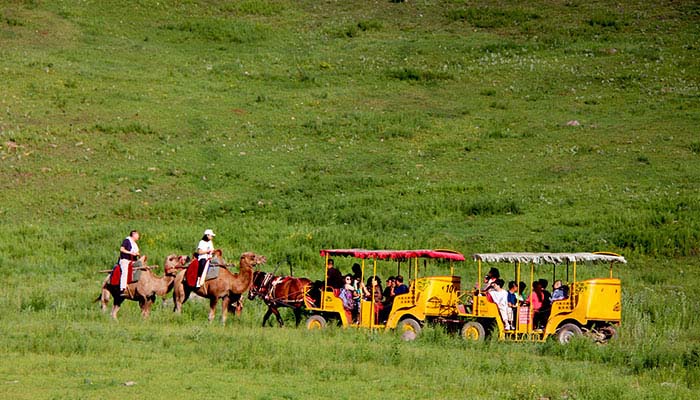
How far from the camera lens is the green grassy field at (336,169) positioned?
61.9ft

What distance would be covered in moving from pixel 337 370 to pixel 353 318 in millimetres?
6025

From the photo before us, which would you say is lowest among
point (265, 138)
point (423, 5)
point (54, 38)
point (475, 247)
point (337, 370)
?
point (337, 370)

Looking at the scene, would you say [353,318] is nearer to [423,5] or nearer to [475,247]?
[475,247]

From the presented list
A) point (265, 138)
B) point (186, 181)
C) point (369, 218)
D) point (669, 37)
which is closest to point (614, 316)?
point (369, 218)

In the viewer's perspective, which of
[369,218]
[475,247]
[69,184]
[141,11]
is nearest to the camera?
[475,247]

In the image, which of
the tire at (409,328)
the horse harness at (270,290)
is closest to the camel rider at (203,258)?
the horse harness at (270,290)

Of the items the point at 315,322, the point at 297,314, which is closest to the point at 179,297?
the point at 297,314

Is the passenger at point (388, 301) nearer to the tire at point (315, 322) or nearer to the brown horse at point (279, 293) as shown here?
the tire at point (315, 322)

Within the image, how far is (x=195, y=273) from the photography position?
24.2 meters

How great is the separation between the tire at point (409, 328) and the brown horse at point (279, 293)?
237 centimetres

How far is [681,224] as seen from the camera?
114 ft

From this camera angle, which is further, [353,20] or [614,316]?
[353,20]

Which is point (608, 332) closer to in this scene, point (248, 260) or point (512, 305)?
point (512, 305)

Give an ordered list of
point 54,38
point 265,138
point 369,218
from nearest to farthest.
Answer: point 369,218
point 265,138
point 54,38
